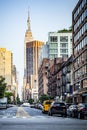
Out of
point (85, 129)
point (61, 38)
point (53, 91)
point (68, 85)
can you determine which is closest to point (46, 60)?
point (61, 38)

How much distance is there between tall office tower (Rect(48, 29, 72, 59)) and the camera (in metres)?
176

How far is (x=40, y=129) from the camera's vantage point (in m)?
17.7

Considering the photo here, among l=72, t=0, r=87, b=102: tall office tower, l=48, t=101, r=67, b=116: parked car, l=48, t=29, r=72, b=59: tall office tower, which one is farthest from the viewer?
l=48, t=29, r=72, b=59: tall office tower

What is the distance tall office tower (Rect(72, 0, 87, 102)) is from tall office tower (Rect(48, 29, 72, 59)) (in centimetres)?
7908

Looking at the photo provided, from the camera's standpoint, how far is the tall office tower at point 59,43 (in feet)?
578

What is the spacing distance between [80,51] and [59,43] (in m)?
93.7

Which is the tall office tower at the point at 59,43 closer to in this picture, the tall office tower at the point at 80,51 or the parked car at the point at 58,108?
the tall office tower at the point at 80,51

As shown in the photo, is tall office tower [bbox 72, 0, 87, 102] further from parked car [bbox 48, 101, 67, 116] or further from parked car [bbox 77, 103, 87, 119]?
parked car [bbox 77, 103, 87, 119]

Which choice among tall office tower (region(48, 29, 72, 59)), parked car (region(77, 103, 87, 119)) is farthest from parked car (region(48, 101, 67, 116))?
tall office tower (region(48, 29, 72, 59))

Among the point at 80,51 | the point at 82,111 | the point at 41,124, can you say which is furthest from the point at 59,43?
the point at 41,124

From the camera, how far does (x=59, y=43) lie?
179m

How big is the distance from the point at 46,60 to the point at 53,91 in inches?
1839

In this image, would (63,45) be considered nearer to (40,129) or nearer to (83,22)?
(83,22)

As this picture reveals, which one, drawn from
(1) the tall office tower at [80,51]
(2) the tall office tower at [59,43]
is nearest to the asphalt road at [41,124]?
(1) the tall office tower at [80,51]
